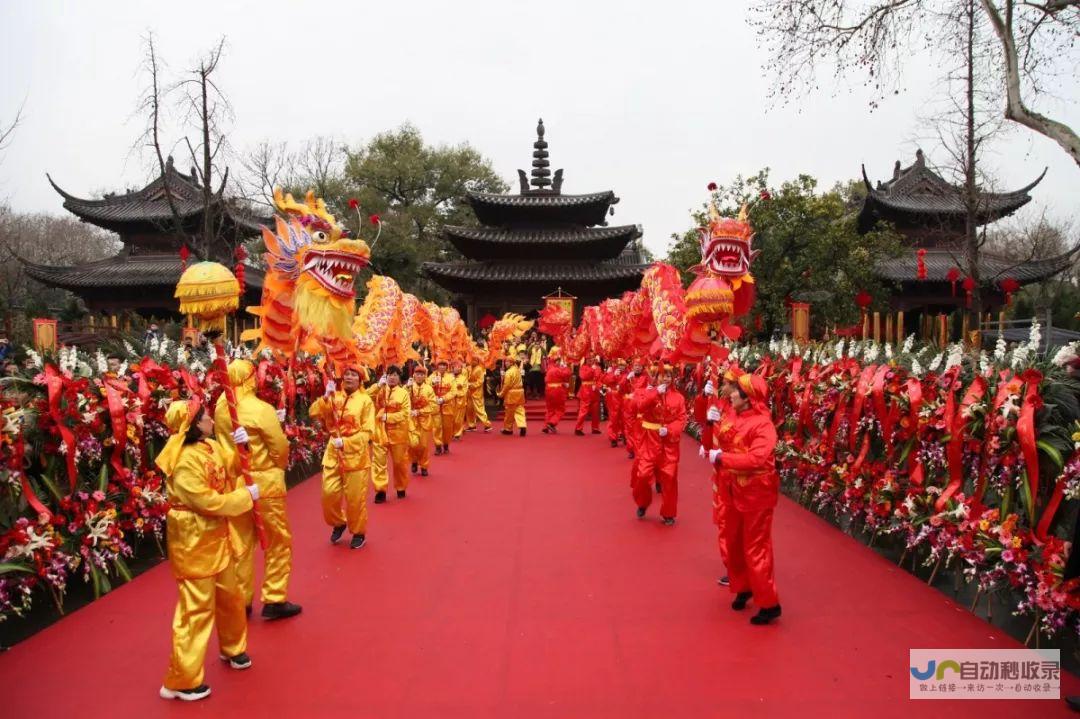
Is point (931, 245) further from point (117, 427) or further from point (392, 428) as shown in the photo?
point (117, 427)

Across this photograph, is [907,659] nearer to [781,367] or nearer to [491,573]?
[491,573]

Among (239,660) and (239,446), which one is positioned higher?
(239,446)

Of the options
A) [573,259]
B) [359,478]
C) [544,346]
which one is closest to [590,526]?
[359,478]

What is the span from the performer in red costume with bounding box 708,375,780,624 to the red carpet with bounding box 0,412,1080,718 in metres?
0.25

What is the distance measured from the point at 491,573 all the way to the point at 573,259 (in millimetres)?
19121

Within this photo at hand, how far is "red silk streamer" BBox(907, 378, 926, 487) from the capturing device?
507 cm

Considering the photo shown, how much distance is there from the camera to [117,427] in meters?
5.14

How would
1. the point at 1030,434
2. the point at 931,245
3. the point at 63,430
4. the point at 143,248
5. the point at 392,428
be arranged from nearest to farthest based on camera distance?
1. the point at 1030,434
2. the point at 63,430
3. the point at 392,428
4. the point at 931,245
5. the point at 143,248

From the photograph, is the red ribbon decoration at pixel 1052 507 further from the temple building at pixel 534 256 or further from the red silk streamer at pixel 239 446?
the temple building at pixel 534 256

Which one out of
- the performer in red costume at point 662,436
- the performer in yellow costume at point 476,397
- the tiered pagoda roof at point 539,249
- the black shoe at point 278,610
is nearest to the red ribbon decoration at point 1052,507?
the performer in red costume at point 662,436

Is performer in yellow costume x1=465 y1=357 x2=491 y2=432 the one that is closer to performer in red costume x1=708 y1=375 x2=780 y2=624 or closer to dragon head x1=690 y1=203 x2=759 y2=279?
dragon head x1=690 y1=203 x2=759 y2=279

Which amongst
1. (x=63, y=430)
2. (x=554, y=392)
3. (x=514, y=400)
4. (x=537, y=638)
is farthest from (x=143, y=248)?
(x=537, y=638)

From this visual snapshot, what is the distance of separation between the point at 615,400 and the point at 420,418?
14.4 feet

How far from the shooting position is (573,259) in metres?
23.9
